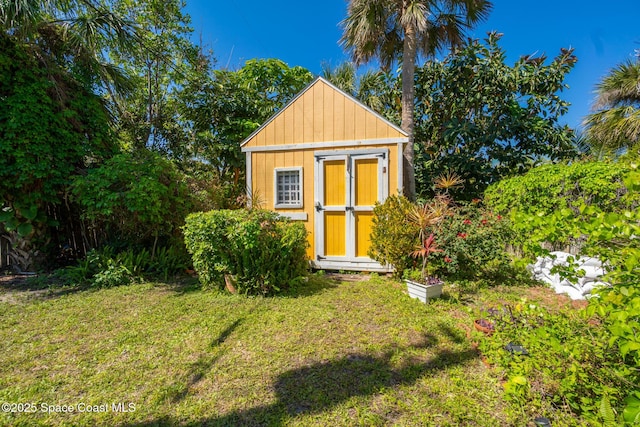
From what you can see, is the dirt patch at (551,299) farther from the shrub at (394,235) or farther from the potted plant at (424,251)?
the shrub at (394,235)

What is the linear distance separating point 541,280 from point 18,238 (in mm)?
9835

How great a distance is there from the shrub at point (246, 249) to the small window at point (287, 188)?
1.58m

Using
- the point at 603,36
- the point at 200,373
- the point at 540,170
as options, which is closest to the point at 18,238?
A: the point at 200,373

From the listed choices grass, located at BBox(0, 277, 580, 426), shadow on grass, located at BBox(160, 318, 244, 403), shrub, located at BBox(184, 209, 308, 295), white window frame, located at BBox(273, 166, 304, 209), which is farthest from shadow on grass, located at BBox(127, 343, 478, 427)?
white window frame, located at BBox(273, 166, 304, 209)

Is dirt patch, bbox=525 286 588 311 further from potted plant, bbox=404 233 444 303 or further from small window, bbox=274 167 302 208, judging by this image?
small window, bbox=274 167 302 208

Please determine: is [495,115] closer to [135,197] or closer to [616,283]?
[616,283]

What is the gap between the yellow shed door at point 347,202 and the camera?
18.9 feet

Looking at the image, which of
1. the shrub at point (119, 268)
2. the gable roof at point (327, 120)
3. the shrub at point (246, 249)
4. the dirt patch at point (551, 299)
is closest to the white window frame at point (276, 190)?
the gable roof at point (327, 120)

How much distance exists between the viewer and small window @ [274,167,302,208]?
20.6 ft

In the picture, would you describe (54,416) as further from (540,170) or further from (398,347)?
(540,170)

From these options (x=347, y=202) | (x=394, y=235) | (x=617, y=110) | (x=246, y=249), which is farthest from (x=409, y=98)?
→ (x=617, y=110)

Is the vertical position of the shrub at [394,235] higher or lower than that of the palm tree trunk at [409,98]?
lower

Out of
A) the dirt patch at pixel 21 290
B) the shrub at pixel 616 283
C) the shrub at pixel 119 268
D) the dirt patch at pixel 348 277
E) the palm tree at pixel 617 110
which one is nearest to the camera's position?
the shrub at pixel 616 283

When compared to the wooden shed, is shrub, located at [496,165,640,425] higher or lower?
lower
